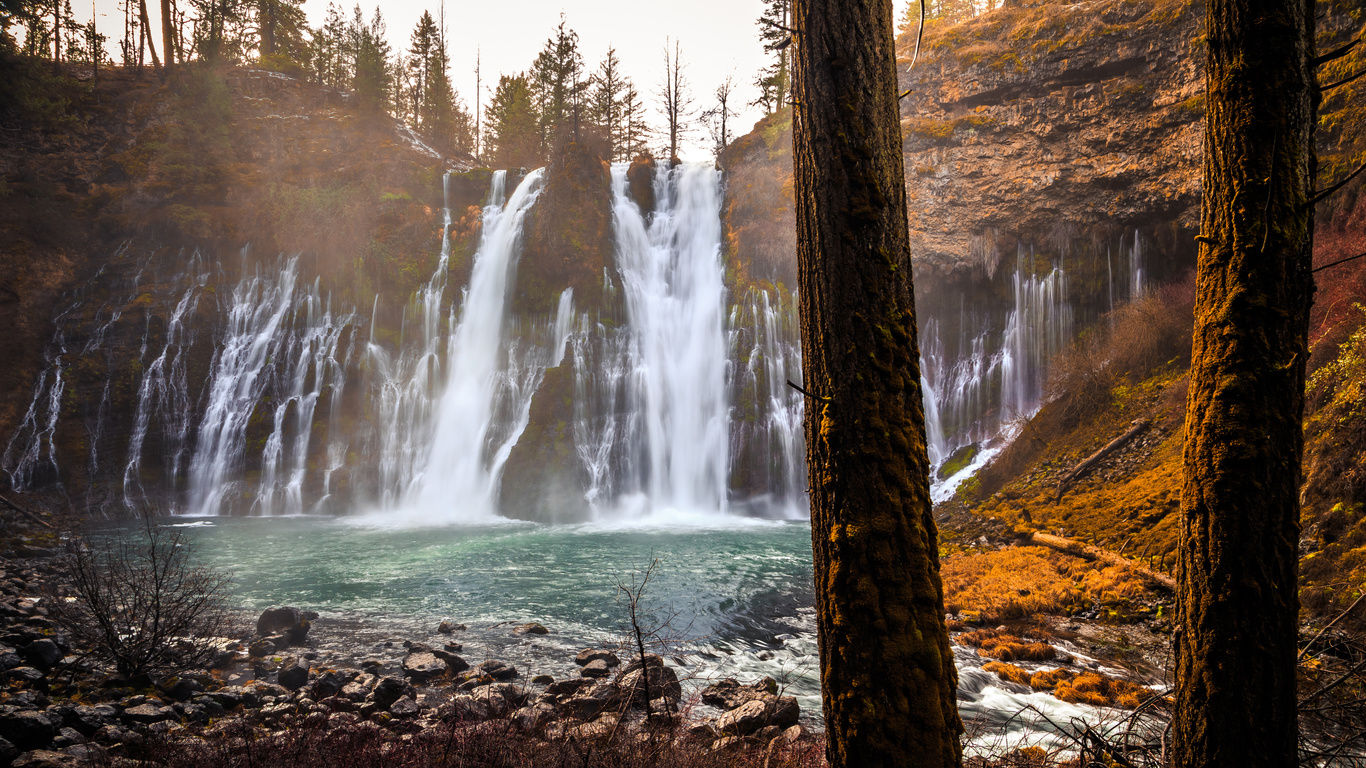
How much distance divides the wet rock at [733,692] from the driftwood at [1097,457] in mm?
9556

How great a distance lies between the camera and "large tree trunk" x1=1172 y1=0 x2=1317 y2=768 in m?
2.24

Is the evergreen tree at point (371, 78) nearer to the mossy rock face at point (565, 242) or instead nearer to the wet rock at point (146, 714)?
the mossy rock face at point (565, 242)

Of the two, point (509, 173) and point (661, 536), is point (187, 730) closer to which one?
point (661, 536)

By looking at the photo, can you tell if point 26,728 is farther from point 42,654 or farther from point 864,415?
point 864,415

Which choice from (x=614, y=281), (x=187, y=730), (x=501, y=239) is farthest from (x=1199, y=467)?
(x=501, y=239)

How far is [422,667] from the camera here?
268 inches

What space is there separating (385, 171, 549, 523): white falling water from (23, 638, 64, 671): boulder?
48.8 feet

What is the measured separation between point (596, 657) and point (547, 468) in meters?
15.1

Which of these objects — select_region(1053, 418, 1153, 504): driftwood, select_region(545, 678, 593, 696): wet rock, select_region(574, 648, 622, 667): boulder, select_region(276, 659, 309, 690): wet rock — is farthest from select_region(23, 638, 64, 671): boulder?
select_region(1053, 418, 1153, 504): driftwood

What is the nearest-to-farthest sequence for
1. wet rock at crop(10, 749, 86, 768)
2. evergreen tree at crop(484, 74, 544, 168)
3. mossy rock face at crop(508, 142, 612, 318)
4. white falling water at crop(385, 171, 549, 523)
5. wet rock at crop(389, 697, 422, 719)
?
wet rock at crop(10, 749, 86, 768), wet rock at crop(389, 697, 422, 719), white falling water at crop(385, 171, 549, 523), mossy rock face at crop(508, 142, 612, 318), evergreen tree at crop(484, 74, 544, 168)

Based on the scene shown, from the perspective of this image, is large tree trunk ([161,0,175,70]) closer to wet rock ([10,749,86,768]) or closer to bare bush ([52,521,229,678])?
bare bush ([52,521,229,678])

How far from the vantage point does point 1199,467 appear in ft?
8.07

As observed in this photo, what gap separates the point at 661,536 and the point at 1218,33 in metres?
16.2

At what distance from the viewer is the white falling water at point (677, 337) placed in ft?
72.7
